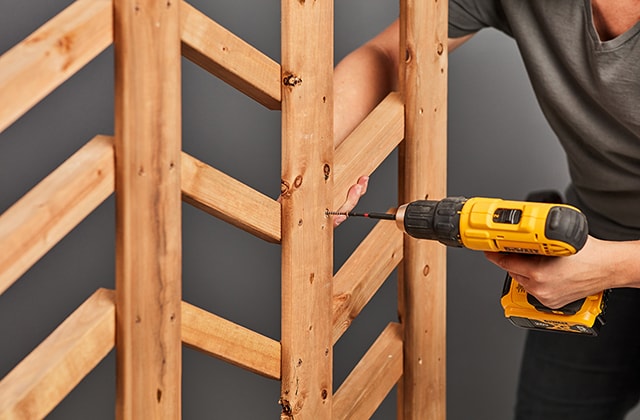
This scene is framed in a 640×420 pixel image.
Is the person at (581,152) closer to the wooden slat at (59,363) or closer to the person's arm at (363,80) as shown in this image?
the person's arm at (363,80)

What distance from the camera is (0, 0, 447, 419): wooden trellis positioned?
111cm

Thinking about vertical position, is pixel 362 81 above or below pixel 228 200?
above

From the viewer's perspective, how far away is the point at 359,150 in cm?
160

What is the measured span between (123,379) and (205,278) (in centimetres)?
121

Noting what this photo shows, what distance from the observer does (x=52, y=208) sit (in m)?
1.11

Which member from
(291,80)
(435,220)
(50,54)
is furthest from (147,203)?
(435,220)

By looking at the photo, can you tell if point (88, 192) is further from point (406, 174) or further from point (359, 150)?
point (406, 174)

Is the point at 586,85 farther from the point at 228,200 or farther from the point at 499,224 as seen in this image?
the point at 228,200

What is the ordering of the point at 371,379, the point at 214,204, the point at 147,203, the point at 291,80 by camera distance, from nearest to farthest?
the point at 147,203, the point at 214,204, the point at 291,80, the point at 371,379

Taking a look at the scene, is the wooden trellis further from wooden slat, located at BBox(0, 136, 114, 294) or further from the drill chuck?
the drill chuck

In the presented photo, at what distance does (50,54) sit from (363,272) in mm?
788

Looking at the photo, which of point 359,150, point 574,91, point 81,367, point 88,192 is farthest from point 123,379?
point 574,91

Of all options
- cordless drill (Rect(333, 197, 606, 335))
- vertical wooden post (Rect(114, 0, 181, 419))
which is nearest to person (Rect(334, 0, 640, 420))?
cordless drill (Rect(333, 197, 606, 335))

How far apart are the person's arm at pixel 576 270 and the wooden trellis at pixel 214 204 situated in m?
0.30
